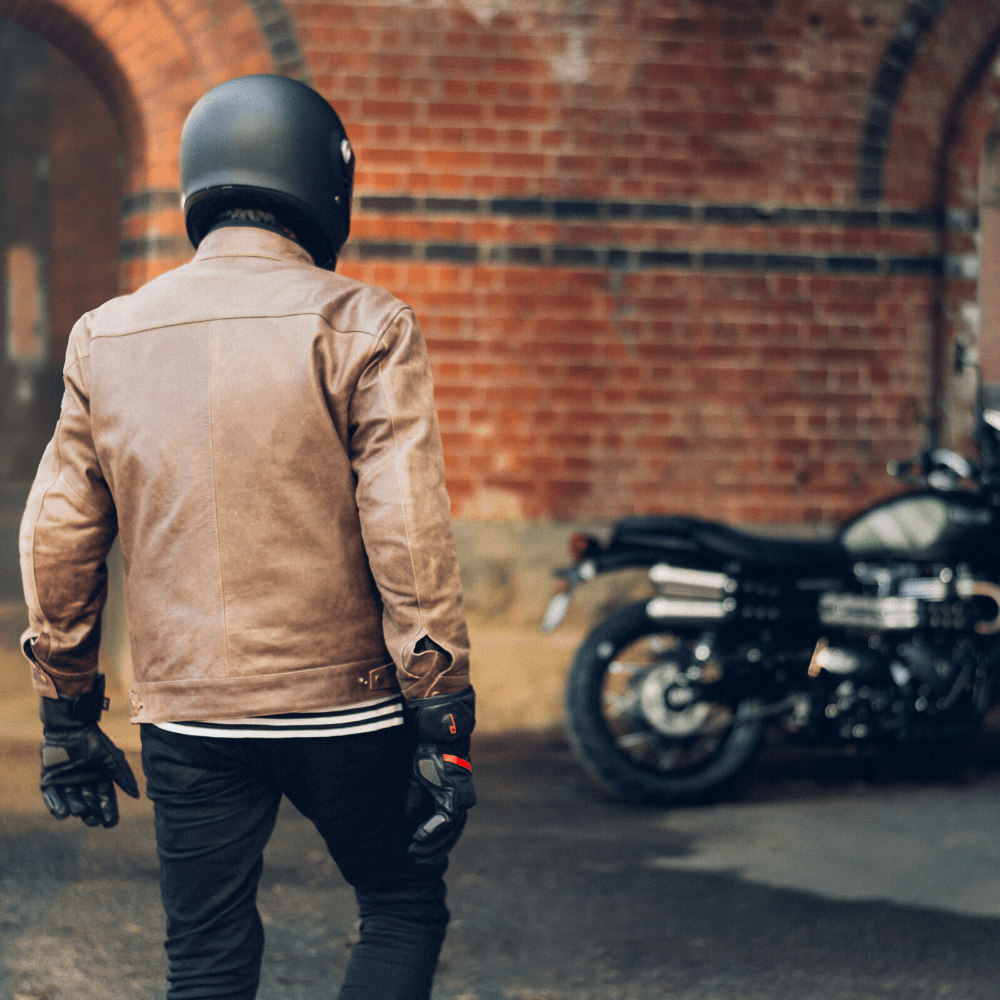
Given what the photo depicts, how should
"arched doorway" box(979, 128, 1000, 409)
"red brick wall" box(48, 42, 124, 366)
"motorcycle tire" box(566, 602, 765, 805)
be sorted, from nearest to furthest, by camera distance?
"motorcycle tire" box(566, 602, 765, 805) → "arched doorway" box(979, 128, 1000, 409) → "red brick wall" box(48, 42, 124, 366)

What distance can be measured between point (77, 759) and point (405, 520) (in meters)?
0.74

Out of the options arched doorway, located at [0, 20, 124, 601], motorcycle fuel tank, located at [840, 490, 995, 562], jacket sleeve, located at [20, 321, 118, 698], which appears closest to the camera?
jacket sleeve, located at [20, 321, 118, 698]

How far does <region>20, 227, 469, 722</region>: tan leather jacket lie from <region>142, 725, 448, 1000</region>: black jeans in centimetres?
8

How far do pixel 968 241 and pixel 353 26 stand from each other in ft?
9.67

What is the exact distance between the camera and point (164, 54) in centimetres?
579

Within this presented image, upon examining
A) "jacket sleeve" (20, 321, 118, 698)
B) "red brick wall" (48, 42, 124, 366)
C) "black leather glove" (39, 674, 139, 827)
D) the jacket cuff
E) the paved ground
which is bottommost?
the paved ground

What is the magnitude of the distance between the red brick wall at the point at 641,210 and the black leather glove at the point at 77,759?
3.71m

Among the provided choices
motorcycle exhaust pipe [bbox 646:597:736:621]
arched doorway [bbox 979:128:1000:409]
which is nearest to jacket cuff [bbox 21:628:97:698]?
motorcycle exhaust pipe [bbox 646:597:736:621]

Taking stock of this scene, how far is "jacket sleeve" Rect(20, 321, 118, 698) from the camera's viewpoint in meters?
2.16

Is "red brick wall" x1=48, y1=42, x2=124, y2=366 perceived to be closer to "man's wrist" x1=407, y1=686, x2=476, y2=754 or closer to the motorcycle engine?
the motorcycle engine

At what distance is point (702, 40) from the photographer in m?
5.94

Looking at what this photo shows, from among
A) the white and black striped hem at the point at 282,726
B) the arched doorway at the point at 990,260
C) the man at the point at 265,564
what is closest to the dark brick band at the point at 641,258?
the arched doorway at the point at 990,260

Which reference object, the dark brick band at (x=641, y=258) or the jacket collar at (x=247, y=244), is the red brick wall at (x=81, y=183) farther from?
the jacket collar at (x=247, y=244)

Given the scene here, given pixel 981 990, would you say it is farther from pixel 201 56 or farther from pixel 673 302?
pixel 201 56
